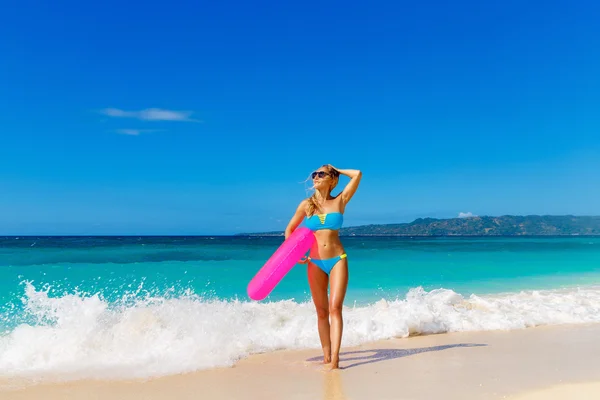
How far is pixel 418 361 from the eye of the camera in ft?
17.4

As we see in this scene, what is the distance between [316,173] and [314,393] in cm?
204

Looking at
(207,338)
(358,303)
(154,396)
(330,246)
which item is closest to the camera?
(154,396)

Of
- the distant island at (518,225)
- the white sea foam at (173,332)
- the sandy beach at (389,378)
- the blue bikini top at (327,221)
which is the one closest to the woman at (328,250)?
the blue bikini top at (327,221)

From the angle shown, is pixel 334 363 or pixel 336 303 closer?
pixel 336 303

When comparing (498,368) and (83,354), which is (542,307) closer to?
(498,368)

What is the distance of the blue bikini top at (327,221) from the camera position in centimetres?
492

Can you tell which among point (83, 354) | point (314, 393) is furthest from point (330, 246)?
point (83, 354)

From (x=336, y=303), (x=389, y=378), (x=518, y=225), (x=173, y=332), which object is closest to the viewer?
(x=389, y=378)

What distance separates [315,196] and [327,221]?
311mm

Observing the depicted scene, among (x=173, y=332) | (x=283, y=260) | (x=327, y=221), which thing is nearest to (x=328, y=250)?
(x=327, y=221)

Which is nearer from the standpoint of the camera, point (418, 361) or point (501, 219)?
point (418, 361)

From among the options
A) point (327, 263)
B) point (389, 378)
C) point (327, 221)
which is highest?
point (327, 221)

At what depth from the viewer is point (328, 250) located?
4914 mm

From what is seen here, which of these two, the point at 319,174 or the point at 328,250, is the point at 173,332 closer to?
the point at 328,250
